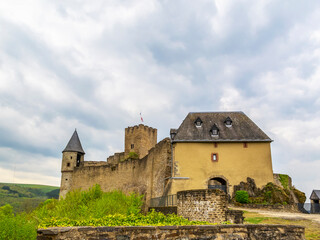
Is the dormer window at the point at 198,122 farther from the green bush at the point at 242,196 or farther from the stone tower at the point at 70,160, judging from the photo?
the stone tower at the point at 70,160

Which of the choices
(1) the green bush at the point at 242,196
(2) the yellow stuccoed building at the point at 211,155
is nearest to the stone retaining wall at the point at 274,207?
(1) the green bush at the point at 242,196

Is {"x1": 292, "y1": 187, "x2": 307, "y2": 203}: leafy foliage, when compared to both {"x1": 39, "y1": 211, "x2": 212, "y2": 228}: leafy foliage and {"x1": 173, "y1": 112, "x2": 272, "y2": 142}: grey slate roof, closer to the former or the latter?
{"x1": 173, "y1": 112, "x2": 272, "y2": 142}: grey slate roof

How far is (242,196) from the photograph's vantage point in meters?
22.3

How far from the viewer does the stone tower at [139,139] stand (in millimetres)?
46753

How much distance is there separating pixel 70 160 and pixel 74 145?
3041 millimetres

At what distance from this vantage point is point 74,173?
156 ft

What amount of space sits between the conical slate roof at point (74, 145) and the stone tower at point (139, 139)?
9458mm

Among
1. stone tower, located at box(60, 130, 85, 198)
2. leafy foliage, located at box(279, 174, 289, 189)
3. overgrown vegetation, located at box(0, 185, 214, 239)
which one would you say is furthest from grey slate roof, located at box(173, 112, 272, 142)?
stone tower, located at box(60, 130, 85, 198)

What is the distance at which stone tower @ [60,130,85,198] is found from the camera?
48375 millimetres

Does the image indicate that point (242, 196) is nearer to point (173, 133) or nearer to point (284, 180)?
point (284, 180)

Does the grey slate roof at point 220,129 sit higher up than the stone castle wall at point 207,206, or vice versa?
the grey slate roof at point 220,129

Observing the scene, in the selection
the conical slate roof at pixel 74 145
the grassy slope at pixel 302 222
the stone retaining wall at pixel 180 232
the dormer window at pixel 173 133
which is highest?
the conical slate roof at pixel 74 145

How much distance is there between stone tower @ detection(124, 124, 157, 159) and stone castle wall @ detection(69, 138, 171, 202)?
6.38 m

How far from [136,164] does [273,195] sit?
18.5 meters
